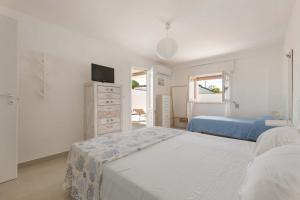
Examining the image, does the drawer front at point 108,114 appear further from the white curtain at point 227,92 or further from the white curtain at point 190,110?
the white curtain at point 227,92

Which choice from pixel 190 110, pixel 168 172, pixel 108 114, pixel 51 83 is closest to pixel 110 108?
pixel 108 114

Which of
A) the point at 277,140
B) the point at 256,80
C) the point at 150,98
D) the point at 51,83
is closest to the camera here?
the point at 277,140

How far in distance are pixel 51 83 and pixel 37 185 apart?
164 centimetres

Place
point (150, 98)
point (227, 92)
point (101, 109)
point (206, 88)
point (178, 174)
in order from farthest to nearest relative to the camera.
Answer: point (206, 88) < point (150, 98) < point (227, 92) < point (101, 109) < point (178, 174)

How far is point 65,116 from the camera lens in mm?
2861

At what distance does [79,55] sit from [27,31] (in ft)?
2.82

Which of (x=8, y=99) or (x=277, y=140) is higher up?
(x=8, y=99)

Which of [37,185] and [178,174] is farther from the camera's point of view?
[37,185]

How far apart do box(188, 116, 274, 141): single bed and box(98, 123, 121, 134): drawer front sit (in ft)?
6.15

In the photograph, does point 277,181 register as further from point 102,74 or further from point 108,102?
point 102,74

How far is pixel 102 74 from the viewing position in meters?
3.18

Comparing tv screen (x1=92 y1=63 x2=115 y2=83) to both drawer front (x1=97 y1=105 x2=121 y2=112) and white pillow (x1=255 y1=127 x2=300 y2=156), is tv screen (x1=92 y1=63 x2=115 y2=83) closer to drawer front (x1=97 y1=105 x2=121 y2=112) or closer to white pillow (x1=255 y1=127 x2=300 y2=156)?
drawer front (x1=97 y1=105 x2=121 y2=112)

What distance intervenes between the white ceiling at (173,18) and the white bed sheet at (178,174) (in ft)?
6.41

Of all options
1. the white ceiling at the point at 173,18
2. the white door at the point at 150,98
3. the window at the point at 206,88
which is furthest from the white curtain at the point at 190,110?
the white ceiling at the point at 173,18
